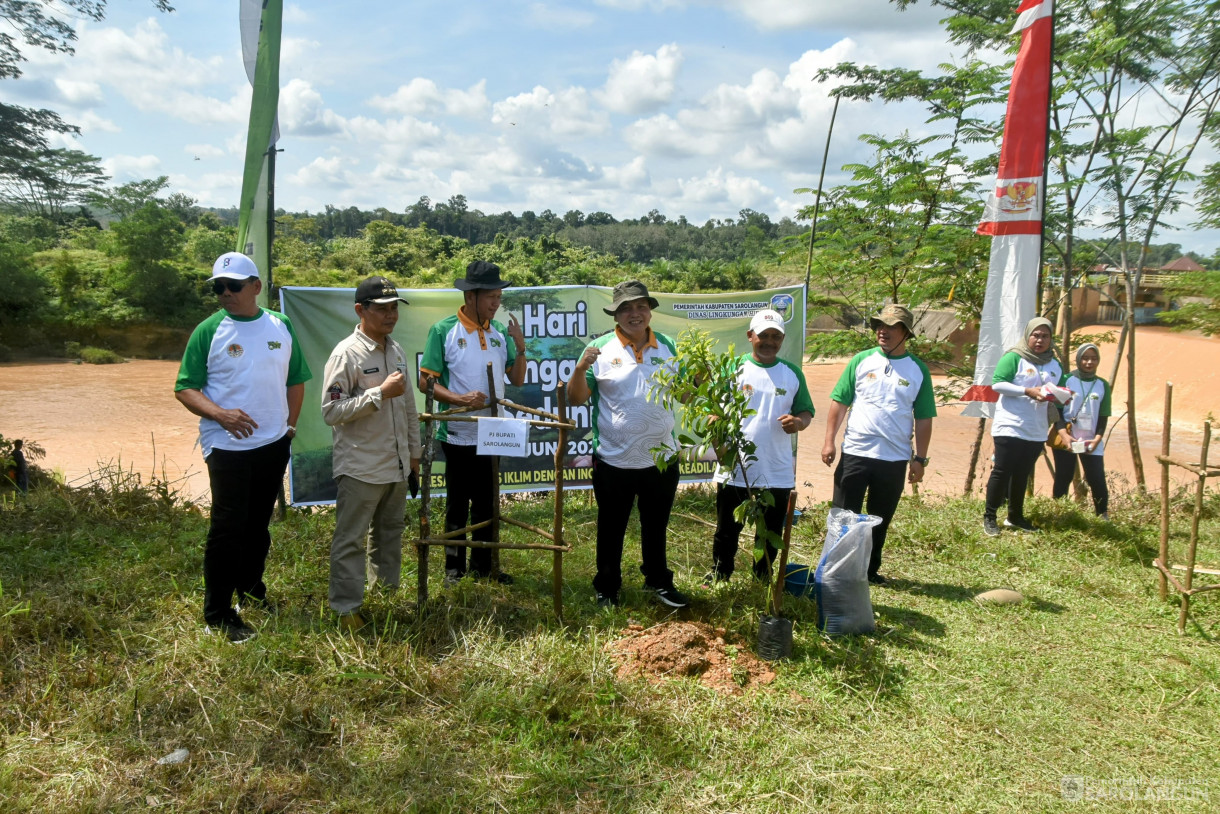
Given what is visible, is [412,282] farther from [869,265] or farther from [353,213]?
[353,213]

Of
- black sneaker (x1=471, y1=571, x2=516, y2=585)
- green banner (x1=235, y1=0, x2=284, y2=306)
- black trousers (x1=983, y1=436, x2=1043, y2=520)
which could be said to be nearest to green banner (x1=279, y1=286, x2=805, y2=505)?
green banner (x1=235, y1=0, x2=284, y2=306)

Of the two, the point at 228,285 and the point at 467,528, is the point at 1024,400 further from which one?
the point at 228,285

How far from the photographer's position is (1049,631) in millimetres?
4047

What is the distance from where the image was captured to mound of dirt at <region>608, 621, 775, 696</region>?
3.30 metres

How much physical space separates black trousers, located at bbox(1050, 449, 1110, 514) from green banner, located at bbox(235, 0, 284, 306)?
21.6ft

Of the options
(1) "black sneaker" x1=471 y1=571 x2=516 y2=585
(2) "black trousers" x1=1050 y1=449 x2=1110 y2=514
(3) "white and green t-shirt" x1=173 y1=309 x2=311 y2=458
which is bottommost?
(1) "black sneaker" x1=471 y1=571 x2=516 y2=585

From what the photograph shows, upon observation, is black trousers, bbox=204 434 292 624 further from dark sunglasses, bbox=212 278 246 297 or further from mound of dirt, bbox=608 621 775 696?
mound of dirt, bbox=608 621 775 696

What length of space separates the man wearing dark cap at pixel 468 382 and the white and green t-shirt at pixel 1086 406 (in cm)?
483

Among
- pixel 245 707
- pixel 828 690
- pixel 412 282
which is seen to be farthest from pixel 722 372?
pixel 412 282

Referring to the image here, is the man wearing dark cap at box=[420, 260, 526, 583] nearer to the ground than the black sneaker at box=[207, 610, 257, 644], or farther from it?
farther from it

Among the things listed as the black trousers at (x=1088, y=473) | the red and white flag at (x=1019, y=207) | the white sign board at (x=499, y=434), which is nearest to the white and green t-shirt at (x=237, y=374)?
the white sign board at (x=499, y=434)

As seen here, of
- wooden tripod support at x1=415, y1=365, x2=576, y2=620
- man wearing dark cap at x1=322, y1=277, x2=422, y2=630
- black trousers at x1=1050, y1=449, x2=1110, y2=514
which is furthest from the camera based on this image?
black trousers at x1=1050, y1=449, x2=1110, y2=514

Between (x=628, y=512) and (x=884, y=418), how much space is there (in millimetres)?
1657

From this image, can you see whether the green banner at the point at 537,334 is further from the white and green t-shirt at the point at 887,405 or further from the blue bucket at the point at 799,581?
the blue bucket at the point at 799,581
